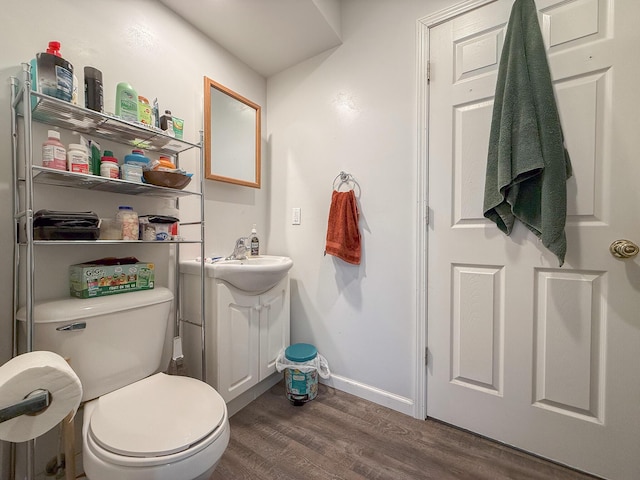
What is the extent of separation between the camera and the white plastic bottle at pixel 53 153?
893mm

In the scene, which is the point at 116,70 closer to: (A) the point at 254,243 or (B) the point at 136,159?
(B) the point at 136,159

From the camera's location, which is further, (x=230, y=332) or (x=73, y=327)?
(x=230, y=332)

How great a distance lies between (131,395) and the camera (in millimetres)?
970

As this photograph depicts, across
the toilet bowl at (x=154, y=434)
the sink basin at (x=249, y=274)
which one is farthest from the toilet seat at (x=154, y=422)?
the sink basin at (x=249, y=274)

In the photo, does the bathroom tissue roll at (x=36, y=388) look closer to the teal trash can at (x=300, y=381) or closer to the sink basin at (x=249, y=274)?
the sink basin at (x=249, y=274)

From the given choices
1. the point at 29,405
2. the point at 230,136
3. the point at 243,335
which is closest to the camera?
the point at 29,405

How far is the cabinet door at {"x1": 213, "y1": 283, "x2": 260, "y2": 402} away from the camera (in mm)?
1334

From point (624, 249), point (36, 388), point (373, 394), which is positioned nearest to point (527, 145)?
point (624, 249)

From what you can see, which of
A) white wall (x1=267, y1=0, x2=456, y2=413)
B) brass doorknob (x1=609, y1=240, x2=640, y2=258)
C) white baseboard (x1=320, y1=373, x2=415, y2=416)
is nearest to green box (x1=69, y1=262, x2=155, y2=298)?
white wall (x1=267, y1=0, x2=456, y2=413)

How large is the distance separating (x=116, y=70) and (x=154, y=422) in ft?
4.71

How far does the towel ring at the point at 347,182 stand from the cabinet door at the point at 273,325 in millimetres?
672

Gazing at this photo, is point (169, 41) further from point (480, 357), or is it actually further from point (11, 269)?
point (480, 357)

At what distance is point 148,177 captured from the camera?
1136 millimetres

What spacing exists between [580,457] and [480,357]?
18.7 inches
